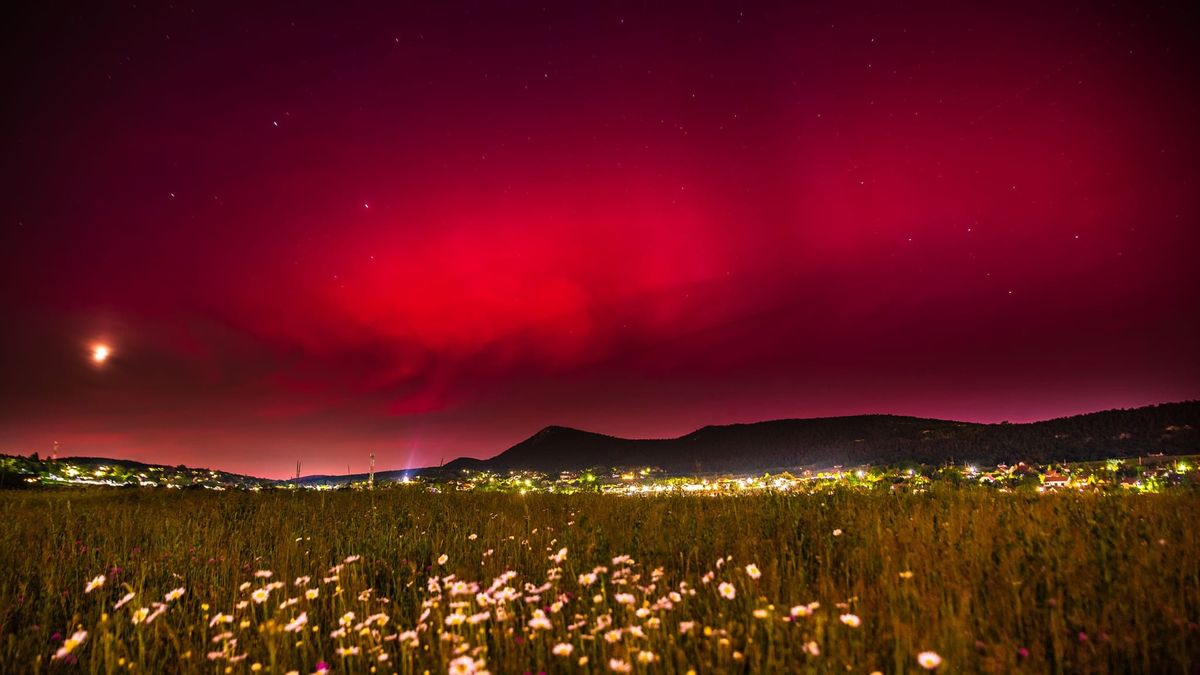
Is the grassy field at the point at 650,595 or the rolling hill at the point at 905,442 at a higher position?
the grassy field at the point at 650,595

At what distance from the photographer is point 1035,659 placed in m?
3.21

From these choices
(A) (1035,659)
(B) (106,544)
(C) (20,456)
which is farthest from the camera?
(C) (20,456)

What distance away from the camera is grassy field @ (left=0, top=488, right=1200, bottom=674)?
3.39 metres

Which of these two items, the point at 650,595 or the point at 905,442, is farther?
the point at 905,442

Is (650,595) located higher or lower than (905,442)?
higher

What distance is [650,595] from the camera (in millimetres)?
4695

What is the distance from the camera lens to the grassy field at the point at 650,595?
3.39m

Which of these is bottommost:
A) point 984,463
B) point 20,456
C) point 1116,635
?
point 984,463

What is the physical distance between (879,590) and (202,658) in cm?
542

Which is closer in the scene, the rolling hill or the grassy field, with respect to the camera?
the grassy field

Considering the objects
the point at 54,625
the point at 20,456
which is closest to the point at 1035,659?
the point at 54,625

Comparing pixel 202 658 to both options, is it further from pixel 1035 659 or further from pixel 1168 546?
pixel 1168 546

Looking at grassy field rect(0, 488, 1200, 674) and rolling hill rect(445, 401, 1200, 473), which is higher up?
grassy field rect(0, 488, 1200, 674)

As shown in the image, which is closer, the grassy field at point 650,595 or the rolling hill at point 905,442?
the grassy field at point 650,595
